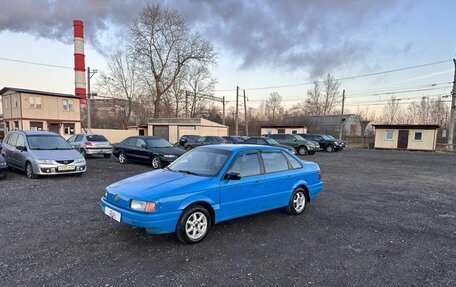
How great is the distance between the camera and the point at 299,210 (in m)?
5.59

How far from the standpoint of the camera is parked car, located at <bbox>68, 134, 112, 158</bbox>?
1522 centimetres

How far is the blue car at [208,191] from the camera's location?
375cm

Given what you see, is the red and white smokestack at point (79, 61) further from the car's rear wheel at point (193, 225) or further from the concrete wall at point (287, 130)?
the car's rear wheel at point (193, 225)

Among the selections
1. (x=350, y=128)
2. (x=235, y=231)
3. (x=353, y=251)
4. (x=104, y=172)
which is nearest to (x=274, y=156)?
(x=235, y=231)

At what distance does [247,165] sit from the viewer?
15.7 feet

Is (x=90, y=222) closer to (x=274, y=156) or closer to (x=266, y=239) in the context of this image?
(x=266, y=239)

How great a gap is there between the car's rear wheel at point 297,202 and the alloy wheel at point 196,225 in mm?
2040

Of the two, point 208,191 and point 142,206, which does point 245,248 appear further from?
point 142,206

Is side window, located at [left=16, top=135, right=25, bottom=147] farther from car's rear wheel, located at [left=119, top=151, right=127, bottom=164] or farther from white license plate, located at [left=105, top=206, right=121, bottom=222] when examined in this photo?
white license plate, located at [left=105, top=206, right=121, bottom=222]

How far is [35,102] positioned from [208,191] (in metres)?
32.3

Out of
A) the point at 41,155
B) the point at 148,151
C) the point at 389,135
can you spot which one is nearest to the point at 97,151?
the point at 148,151

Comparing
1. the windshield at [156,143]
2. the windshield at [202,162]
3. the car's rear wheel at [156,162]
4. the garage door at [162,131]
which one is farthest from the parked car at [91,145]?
the garage door at [162,131]

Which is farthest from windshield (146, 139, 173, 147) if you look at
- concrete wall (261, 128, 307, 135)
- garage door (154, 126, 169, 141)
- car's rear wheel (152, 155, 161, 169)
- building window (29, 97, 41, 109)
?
concrete wall (261, 128, 307, 135)

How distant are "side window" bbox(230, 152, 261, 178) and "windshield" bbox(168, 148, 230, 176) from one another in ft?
0.69
